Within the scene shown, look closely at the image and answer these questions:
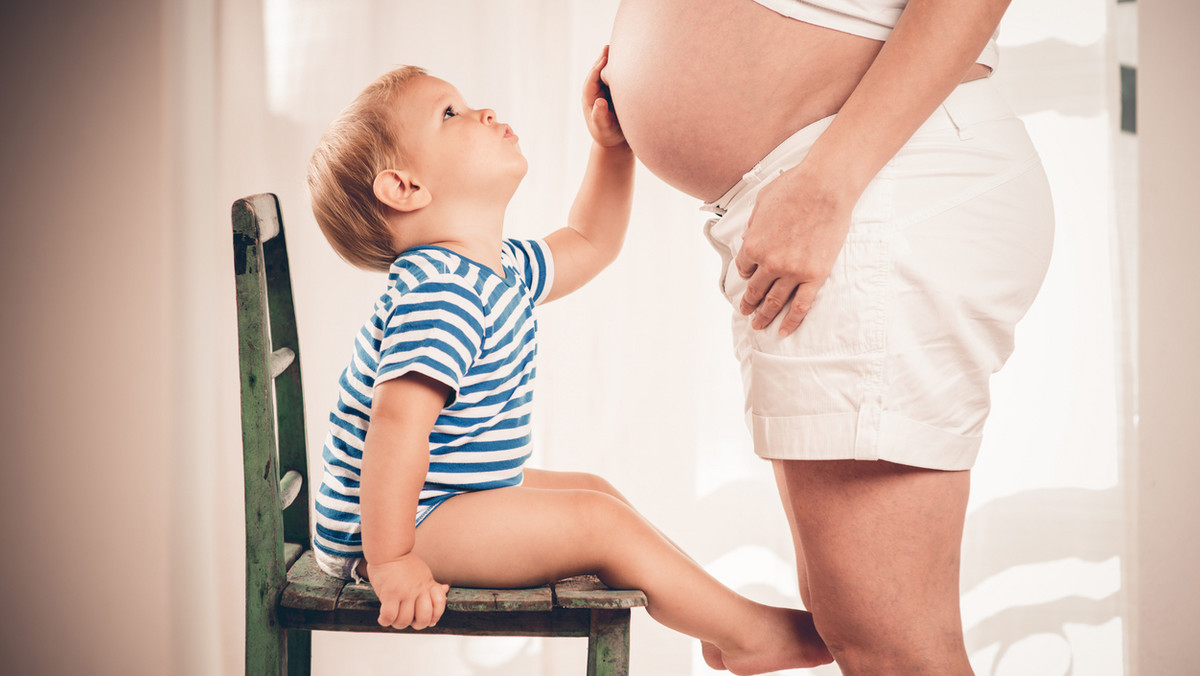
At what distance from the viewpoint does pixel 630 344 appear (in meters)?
1.75

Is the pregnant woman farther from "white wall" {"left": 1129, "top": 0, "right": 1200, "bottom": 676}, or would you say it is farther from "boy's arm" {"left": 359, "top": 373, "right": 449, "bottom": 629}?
"white wall" {"left": 1129, "top": 0, "right": 1200, "bottom": 676}

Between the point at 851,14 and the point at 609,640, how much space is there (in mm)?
651

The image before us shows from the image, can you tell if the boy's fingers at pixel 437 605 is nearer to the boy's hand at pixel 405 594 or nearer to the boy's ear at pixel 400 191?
the boy's hand at pixel 405 594

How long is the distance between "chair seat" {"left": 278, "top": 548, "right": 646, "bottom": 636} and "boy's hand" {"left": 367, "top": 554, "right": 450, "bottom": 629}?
3 cm

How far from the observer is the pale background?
1626 millimetres

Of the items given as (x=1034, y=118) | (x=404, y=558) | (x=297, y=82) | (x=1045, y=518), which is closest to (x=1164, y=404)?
(x=1045, y=518)

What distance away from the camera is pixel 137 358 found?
166cm

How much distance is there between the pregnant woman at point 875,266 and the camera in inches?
25.8

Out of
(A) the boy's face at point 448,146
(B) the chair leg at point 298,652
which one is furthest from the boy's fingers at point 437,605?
(A) the boy's face at point 448,146

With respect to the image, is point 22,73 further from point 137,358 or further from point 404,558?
point 404,558

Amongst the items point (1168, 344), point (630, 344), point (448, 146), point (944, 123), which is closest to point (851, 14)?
point (944, 123)

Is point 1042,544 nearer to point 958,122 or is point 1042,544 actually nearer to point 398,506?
point 958,122

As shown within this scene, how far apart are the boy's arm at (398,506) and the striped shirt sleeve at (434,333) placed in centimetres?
3

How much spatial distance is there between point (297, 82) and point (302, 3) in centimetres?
16
